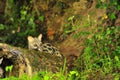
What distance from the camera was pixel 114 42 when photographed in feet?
24.8

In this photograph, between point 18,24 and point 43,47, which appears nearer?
point 43,47

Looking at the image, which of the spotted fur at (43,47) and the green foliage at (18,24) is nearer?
the spotted fur at (43,47)

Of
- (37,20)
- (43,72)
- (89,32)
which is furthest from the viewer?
(37,20)

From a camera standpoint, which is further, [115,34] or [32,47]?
[32,47]

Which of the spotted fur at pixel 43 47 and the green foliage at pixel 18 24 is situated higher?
the green foliage at pixel 18 24

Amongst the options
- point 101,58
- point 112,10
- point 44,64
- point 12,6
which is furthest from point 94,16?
point 12,6

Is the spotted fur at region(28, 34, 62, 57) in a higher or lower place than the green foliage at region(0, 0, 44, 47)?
lower

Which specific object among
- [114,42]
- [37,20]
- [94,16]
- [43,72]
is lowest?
[43,72]

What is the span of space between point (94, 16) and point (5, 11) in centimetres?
346

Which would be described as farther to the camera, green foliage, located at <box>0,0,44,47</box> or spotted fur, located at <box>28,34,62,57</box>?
green foliage, located at <box>0,0,44,47</box>

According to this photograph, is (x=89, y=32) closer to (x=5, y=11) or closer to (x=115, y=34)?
(x=115, y=34)

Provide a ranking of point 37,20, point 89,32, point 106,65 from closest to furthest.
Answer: point 106,65 < point 89,32 < point 37,20

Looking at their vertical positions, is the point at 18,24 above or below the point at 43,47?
above

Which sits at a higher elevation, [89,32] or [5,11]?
[5,11]
